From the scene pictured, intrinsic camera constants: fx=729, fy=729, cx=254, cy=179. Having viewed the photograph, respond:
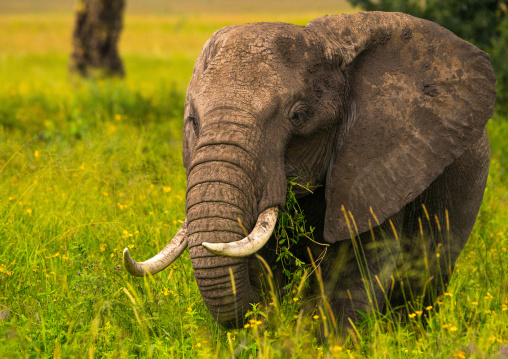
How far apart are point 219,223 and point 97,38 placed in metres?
13.2

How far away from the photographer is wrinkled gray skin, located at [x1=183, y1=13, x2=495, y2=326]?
343cm

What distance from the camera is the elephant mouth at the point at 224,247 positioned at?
10.4ft

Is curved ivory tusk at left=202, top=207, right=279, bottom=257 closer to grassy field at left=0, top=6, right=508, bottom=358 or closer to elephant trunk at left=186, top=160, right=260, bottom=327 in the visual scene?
elephant trunk at left=186, top=160, right=260, bottom=327

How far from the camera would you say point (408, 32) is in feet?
13.8

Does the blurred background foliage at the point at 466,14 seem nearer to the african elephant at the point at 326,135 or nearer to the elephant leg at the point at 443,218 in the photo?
the elephant leg at the point at 443,218

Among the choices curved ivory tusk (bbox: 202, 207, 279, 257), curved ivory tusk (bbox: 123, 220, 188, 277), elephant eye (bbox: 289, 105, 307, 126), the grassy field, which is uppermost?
elephant eye (bbox: 289, 105, 307, 126)

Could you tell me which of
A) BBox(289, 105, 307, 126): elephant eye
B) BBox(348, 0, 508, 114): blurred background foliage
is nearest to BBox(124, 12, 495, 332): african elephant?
BBox(289, 105, 307, 126): elephant eye

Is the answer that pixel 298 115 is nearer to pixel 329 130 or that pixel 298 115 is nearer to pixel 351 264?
pixel 329 130

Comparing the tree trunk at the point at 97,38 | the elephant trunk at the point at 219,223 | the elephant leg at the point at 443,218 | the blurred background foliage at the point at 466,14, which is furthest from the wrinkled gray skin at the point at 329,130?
the tree trunk at the point at 97,38

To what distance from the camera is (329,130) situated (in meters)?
3.95

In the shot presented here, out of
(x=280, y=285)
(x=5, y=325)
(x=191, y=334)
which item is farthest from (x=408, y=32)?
(x=5, y=325)

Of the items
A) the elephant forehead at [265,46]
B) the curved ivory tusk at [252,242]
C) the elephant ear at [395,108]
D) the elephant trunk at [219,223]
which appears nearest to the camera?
the curved ivory tusk at [252,242]

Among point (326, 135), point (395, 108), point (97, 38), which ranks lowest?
point (97, 38)

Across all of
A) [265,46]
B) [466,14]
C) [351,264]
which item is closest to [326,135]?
[265,46]
